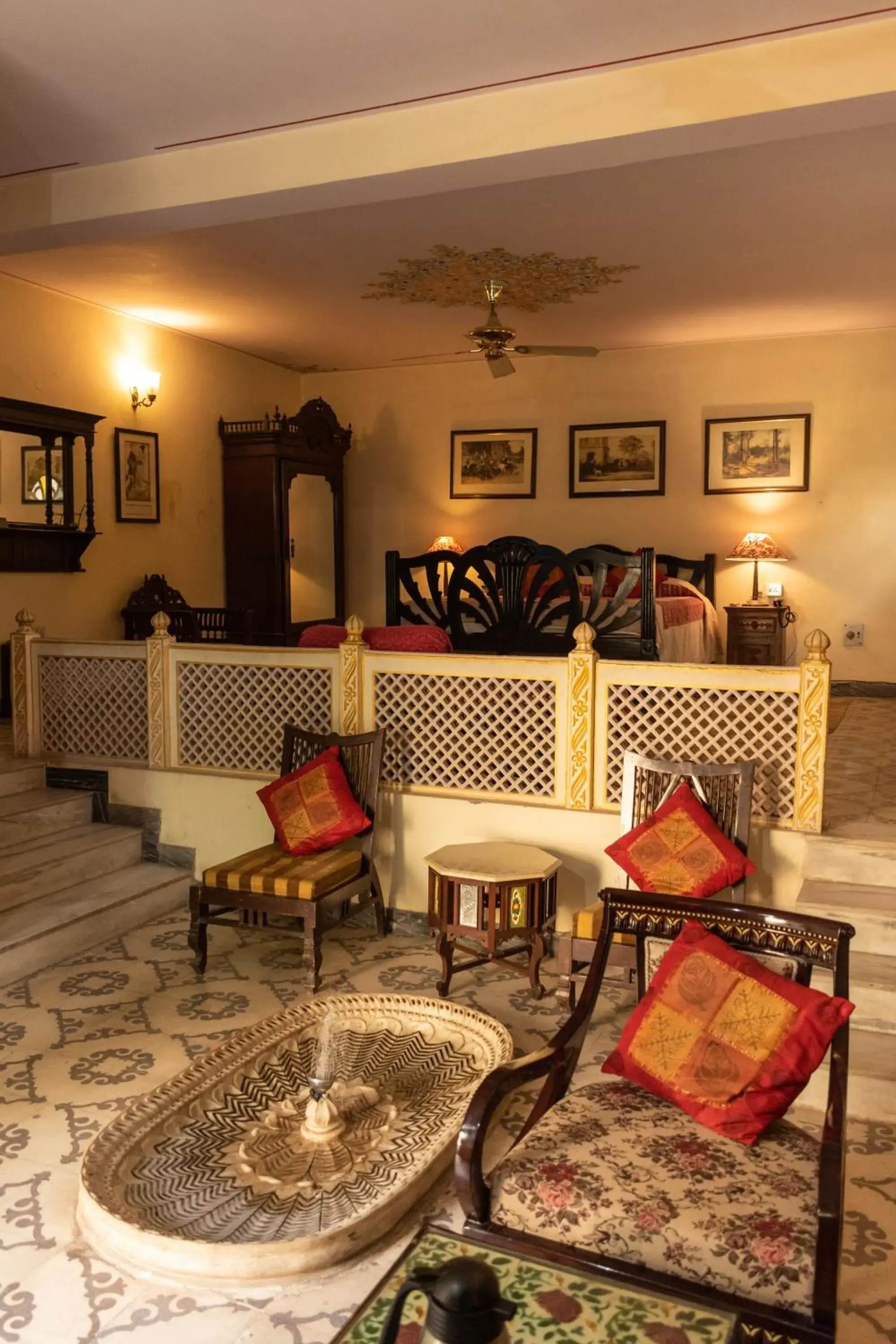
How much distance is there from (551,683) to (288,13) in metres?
2.62

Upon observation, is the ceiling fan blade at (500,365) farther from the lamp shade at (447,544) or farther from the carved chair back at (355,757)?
the lamp shade at (447,544)

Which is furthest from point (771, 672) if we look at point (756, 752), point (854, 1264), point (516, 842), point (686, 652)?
point (686, 652)

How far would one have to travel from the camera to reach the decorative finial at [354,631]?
16.0ft

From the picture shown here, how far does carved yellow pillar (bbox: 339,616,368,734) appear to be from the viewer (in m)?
4.93

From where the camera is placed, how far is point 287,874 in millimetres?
4238

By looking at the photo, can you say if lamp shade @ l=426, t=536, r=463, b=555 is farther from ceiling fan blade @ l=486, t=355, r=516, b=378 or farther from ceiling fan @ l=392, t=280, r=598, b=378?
ceiling fan blade @ l=486, t=355, r=516, b=378

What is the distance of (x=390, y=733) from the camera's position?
493cm

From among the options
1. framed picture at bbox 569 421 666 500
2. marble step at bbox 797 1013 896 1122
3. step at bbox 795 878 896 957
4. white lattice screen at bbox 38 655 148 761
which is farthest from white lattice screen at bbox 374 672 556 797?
framed picture at bbox 569 421 666 500

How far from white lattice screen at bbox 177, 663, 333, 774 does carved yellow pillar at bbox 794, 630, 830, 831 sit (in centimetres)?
212

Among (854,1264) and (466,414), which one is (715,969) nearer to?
(854,1264)

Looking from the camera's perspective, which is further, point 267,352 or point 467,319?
point 267,352

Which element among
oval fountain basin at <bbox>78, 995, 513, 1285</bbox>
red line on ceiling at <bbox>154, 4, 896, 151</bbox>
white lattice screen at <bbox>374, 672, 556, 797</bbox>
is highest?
red line on ceiling at <bbox>154, 4, 896, 151</bbox>

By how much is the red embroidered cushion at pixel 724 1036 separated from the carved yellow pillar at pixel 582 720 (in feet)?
6.50

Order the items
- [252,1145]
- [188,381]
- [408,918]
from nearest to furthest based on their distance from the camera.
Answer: [252,1145] → [408,918] → [188,381]
